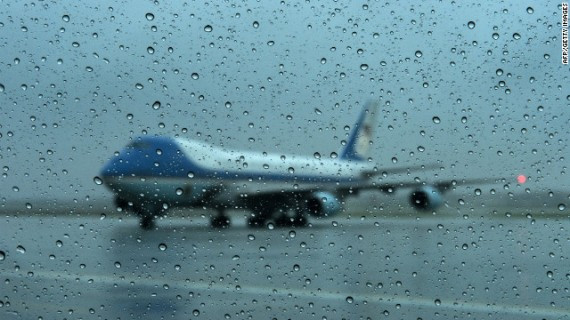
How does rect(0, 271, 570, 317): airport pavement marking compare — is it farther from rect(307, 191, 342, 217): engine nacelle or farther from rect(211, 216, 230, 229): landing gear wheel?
rect(307, 191, 342, 217): engine nacelle

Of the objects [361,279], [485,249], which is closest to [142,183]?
[361,279]

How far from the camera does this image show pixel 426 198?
145 inches

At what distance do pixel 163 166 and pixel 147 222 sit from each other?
0.27 meters

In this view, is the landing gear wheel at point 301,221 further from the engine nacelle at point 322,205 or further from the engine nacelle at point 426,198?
the engine nacelle at point 426,198

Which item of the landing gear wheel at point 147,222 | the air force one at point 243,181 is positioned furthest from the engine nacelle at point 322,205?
the landing gear wheel at point 147,222

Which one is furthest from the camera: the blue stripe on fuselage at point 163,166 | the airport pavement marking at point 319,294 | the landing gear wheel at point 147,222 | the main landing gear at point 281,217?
the airport pavement marking at point 319,294

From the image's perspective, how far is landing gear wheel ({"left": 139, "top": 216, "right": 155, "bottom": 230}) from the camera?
142 inches

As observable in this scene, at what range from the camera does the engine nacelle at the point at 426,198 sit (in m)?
3.64

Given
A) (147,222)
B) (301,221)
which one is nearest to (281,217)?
(301,221)

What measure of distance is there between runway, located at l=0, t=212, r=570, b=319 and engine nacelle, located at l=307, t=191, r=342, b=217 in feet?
0.16

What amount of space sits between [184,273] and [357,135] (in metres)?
1.22

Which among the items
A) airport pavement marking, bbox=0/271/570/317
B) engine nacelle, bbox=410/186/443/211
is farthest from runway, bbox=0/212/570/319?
engine nacelle, bbox=410/186/443/211

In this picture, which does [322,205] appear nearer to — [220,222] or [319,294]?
[220,222]

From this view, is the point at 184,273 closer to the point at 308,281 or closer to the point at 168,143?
the point at 308,281
